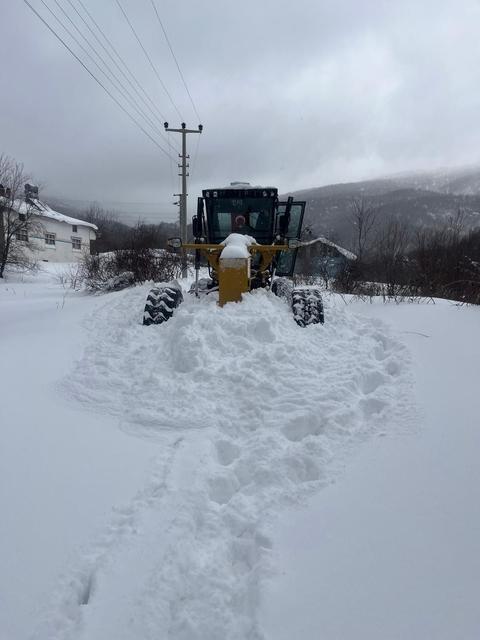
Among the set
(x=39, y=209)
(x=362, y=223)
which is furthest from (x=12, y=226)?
(x=362, y=223)

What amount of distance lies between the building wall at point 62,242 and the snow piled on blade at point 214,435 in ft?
125

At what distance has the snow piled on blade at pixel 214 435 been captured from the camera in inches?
72.2

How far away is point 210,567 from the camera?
2018mm

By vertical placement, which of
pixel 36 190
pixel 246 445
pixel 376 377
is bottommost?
pixel 246 445

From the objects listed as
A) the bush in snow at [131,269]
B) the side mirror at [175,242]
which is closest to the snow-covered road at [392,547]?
the side mirror at [175,242]

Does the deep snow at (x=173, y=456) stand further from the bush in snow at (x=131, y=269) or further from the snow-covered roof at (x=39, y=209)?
the snow-covered roof at (x=39, y=209)

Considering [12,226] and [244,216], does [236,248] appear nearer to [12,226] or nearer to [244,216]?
[244,216]

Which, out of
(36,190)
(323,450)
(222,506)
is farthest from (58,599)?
(36,190)

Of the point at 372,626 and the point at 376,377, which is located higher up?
the point at 376,377

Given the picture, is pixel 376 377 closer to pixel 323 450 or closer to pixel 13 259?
pixel 323 450

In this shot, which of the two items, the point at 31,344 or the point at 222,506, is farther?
the point at 31,344

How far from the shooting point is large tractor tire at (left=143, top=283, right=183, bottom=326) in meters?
5.79

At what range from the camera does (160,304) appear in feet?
19.4

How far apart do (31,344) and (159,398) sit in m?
2.53
